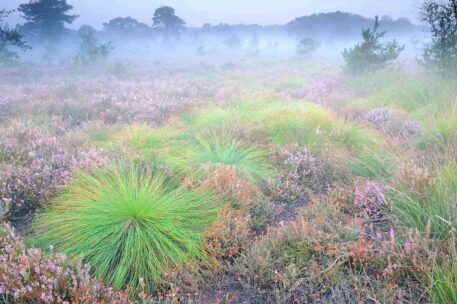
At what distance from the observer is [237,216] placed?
11.7ft

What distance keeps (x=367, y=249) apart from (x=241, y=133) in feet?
13.1

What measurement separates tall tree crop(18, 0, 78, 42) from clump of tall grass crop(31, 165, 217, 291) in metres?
45.6

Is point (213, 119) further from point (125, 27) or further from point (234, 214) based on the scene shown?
point (125, 27)

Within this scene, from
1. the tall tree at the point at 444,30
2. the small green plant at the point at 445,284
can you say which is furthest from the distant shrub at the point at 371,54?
the small green plant at the point at 445,284

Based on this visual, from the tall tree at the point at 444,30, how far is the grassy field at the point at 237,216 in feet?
19.3

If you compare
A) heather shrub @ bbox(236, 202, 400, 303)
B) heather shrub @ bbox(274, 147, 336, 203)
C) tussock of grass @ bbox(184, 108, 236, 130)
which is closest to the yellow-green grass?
tussock of grass @ bbox(184, 108, 236, 130)

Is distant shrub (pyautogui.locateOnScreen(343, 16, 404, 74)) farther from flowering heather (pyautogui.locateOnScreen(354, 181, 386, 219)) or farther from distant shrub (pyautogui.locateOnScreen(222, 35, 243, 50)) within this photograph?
distant shrub (pyautogui.locateOnScreen(222, 35, 243, 50))

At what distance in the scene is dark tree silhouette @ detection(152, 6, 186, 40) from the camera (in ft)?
201

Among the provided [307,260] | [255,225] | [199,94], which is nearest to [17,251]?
[255,225]

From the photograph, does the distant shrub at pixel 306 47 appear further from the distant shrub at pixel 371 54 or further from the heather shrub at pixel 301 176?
the heather shrub at pixel 301 176

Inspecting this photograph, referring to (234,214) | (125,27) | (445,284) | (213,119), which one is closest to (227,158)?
(234,214)

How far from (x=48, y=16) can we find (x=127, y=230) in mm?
46785

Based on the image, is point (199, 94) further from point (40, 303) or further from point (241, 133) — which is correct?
point (40, 303)

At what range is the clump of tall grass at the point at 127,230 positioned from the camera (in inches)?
114
